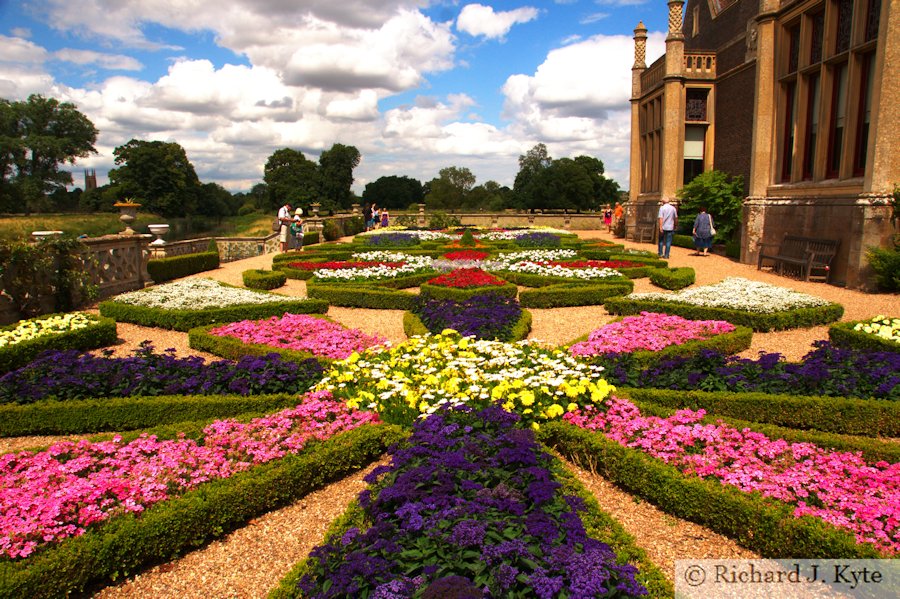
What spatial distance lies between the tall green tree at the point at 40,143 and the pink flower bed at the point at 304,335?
5095 cm

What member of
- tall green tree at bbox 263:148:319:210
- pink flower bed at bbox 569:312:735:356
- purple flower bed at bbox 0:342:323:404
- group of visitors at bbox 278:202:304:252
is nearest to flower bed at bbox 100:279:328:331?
purple flower bed at bbox 0:342:323:404

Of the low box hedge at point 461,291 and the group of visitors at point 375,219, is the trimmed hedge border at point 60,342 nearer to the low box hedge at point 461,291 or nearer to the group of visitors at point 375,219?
the low box hedge at point 461,291

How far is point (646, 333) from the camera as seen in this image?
28.0 ft

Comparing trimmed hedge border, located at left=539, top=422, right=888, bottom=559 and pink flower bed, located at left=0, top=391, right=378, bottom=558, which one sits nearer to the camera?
trimmed hedge border, located at left=539, top=422, right=888, bottom=559

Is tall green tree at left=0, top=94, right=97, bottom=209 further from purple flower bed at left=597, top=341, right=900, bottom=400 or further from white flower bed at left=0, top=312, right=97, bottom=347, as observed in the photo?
purple flower bed at left=597, top=341, right=900, bottom=400

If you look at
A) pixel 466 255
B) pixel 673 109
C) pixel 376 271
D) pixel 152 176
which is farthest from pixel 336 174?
pixel 376 271

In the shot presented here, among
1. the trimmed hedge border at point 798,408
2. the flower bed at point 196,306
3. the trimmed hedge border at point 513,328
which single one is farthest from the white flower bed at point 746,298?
the flower bed at point 196,306

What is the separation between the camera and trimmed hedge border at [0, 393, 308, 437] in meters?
6.07

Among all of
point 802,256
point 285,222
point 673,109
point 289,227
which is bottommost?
point 802,256

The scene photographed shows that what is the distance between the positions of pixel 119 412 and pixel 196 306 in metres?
5.12

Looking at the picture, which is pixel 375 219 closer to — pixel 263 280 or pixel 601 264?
pixel 263 280

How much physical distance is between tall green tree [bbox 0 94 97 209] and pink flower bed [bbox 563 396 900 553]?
2255 inches

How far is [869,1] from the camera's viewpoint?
12711 mm

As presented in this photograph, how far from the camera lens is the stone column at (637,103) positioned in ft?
95.2
